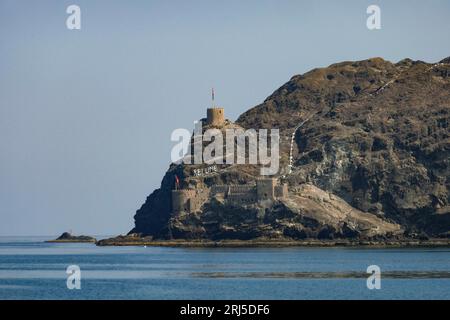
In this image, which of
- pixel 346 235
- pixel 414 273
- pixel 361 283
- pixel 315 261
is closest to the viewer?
pixel 361 283

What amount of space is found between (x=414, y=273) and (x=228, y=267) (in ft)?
73.3

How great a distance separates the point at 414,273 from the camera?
118m

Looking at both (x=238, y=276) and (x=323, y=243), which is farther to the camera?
(x=323, y=243)

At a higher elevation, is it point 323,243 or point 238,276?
point 238,276

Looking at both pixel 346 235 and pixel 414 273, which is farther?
pixel 346 235

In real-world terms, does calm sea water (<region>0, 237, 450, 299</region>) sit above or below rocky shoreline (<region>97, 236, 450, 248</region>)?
A: above

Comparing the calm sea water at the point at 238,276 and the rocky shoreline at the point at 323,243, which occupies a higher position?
the calm sea water at the point at 238,276

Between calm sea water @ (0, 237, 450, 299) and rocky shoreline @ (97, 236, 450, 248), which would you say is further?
rocky shoreline @ (97, 236, 450, 248)

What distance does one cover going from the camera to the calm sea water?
94.9 m

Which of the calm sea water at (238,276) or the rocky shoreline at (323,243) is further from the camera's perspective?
the rocky shoreline at (323,243)

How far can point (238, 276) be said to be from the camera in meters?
115

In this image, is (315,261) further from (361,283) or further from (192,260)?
(361,283)

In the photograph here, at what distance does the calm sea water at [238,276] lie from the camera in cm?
9494
